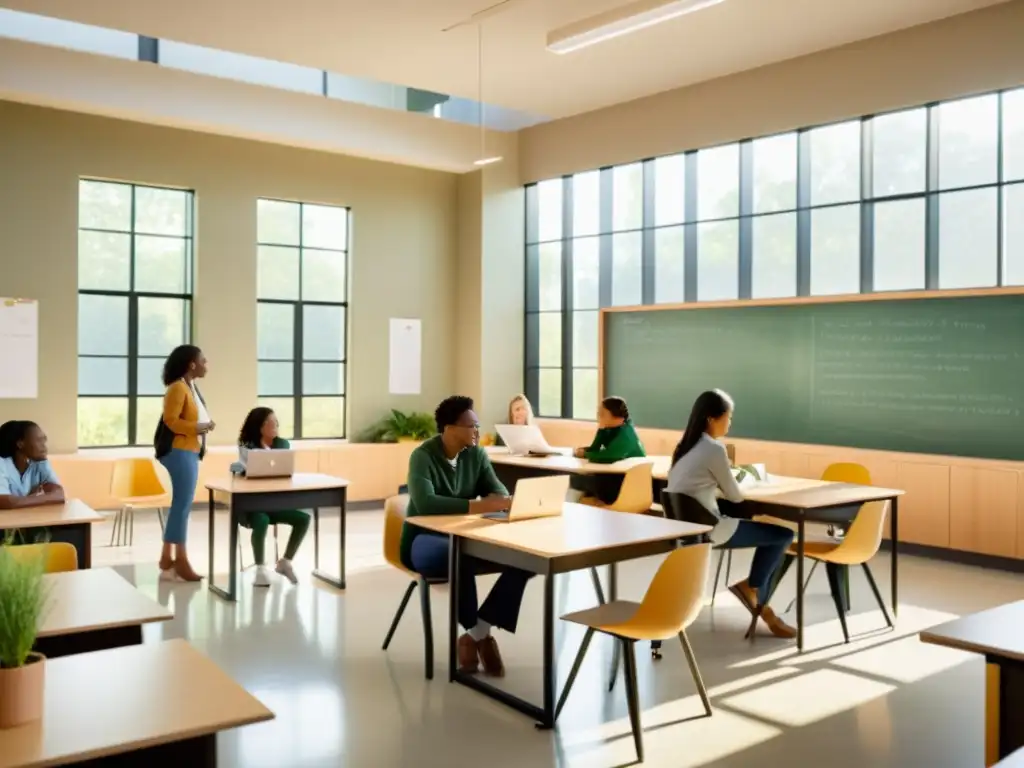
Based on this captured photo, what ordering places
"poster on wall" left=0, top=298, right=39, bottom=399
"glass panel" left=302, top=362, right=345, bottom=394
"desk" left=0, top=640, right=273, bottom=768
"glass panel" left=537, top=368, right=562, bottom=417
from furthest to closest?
"glass panel" left=537, top=368, right=562, bottom=417 → "glass panel" left=302, top=362, right=345, bottom=394 → "poster on wall" left=0, top=298, right=39, bottom=399 → "desk" left=0, top=640, right=273, bottom=768

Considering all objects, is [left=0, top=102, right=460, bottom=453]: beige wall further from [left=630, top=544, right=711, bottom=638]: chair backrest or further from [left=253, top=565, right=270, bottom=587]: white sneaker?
[left=630, top=544, right=711, bottom=638]: chair backrest

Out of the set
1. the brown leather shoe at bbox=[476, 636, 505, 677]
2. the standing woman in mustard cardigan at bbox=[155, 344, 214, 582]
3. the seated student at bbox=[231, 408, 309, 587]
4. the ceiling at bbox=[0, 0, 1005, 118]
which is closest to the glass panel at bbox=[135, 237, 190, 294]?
the ceiling at bbox=[0, 0, 1005, 118]

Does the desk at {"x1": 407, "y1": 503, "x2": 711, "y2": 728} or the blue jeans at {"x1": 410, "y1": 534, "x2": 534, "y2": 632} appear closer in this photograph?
the desk at {"x1": 407, "y1": 503, "x2": 711, "y2": 728}

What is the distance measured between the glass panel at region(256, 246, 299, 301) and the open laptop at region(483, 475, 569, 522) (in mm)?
6507

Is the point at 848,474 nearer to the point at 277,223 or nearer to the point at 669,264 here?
the point at 669,264

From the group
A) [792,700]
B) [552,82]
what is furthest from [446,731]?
[552,82]

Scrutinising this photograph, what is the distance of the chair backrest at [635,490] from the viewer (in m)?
6.35

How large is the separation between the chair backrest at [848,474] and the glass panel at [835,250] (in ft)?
8.77

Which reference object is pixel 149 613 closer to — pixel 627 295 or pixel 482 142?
pixel 627 295

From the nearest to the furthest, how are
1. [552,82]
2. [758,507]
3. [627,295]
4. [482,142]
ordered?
[758,507] → [552,82] → [627,295] → [482,142]

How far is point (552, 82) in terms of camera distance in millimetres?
9297

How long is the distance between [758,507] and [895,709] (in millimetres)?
1439

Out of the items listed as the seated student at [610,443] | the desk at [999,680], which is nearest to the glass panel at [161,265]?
the seated student at [610,443]

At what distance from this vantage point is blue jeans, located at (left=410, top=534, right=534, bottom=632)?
173 inches
